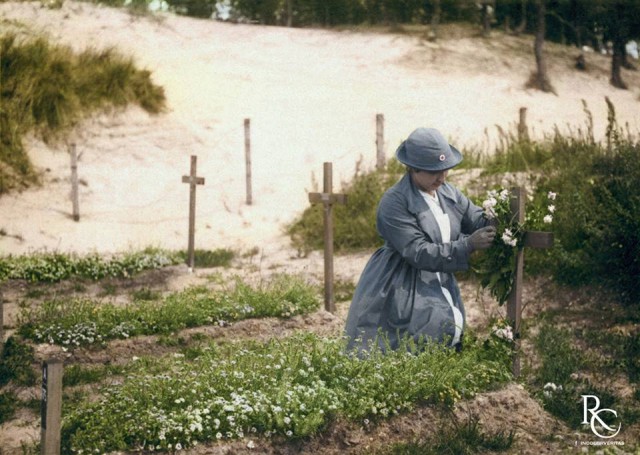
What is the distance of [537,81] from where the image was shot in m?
26.7

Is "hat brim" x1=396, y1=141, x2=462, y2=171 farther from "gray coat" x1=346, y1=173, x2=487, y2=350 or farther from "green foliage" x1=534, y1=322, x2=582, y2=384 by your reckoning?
"green foliage" x1=534, y1=322, x2=582, y2=384

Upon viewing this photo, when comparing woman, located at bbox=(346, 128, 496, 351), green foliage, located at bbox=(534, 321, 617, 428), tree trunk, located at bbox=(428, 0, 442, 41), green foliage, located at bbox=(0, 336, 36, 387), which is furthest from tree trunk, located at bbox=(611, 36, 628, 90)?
green foliage, located at bbox=(0, 336, 36, 387)

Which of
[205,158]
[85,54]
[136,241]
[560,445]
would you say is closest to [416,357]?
[560,445]

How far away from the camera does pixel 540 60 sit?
26062mm

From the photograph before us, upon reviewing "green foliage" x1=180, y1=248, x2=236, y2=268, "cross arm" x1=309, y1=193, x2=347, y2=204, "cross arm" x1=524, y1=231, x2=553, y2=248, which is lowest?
"green foliage" x1=180, y1=248, x2=236, y2=268

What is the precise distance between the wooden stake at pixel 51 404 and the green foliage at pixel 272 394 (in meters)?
0.66

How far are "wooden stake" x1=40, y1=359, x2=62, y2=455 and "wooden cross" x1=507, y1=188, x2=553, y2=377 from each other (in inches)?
141

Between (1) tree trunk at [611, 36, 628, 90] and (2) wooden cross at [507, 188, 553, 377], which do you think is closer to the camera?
(2) wooden cross at [507, 188, 553, 377]

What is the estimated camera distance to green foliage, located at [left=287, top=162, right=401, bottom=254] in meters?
13.2

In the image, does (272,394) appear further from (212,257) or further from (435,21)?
(435,21)

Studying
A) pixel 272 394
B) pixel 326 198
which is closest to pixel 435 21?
pixel 326 198

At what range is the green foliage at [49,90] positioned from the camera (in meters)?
16.4

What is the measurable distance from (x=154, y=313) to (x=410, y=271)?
3.38 m

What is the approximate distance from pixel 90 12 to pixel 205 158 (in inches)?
362
